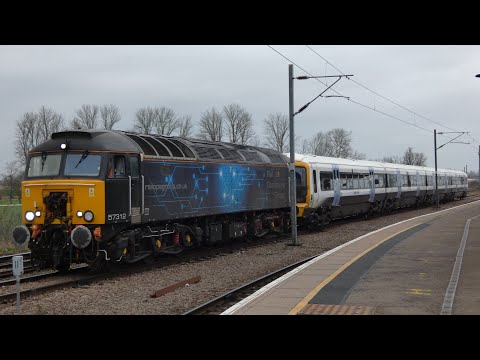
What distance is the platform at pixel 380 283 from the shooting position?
28.4 feet

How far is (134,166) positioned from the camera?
13.8m

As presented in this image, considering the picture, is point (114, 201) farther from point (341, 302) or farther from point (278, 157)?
point (278, 157)

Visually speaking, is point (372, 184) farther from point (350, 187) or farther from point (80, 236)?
point (80, 236)

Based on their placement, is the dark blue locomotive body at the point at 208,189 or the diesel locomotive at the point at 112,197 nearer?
the diesel locomotive at the point at 112,197

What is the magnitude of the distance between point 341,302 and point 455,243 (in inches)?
435

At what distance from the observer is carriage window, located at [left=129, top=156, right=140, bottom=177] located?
44.8 feet

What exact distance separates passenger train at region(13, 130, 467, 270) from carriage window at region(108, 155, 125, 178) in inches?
1.0

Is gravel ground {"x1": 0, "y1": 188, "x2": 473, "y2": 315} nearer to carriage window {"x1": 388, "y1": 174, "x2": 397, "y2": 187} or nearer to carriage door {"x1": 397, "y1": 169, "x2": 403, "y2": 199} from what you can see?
carriage window {"x1": 388, "y1": 174, "x2": 397, "y2": 187}

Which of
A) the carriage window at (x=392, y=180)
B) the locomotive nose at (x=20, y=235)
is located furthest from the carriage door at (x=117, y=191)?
the carriage window at (x=392, y=180)

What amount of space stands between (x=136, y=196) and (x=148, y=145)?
166cm

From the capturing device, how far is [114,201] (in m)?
13.0

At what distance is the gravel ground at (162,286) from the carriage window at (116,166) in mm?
2481

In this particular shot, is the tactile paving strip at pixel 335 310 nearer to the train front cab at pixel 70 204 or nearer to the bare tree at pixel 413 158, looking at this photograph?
the train front cab at pixel 70 204
